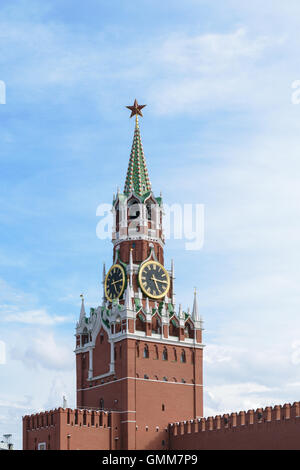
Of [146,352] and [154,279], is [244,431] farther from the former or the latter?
[154,279]

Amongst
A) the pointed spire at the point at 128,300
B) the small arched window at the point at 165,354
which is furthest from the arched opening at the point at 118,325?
the small arched window at the point at 165,354

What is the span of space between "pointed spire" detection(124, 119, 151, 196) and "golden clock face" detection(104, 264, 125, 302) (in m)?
9.26

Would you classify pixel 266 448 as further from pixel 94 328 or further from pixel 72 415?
pixel 94 328

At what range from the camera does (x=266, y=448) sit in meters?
72.5

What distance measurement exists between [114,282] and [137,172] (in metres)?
13.5

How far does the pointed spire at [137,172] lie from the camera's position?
3760 inches

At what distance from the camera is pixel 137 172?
96438 mm

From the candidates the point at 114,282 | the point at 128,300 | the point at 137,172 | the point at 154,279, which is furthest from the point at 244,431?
the point at 137,172

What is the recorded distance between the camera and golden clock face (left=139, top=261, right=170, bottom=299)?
295ft

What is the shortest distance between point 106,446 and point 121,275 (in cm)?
1856
